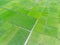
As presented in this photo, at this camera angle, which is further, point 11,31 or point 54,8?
point 54,8

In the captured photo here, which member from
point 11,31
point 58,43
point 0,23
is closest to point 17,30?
point 11,31

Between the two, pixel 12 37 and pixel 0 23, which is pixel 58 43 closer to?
pixel 12 37

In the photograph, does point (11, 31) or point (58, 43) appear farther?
point (11, 31)

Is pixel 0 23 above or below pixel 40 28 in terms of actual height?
above

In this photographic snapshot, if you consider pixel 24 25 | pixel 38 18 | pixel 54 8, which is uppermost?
pixel 24 25

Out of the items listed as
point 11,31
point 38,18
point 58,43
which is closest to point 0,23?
point 11,31

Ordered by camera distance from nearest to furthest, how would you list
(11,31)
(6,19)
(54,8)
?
(11,31), (6,19), (54,8)

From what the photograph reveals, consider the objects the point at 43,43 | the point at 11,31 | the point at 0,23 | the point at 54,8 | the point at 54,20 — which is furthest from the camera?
the point at 54,8

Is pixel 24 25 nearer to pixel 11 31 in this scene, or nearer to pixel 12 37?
pixel 11 31

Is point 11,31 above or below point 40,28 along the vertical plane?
above
